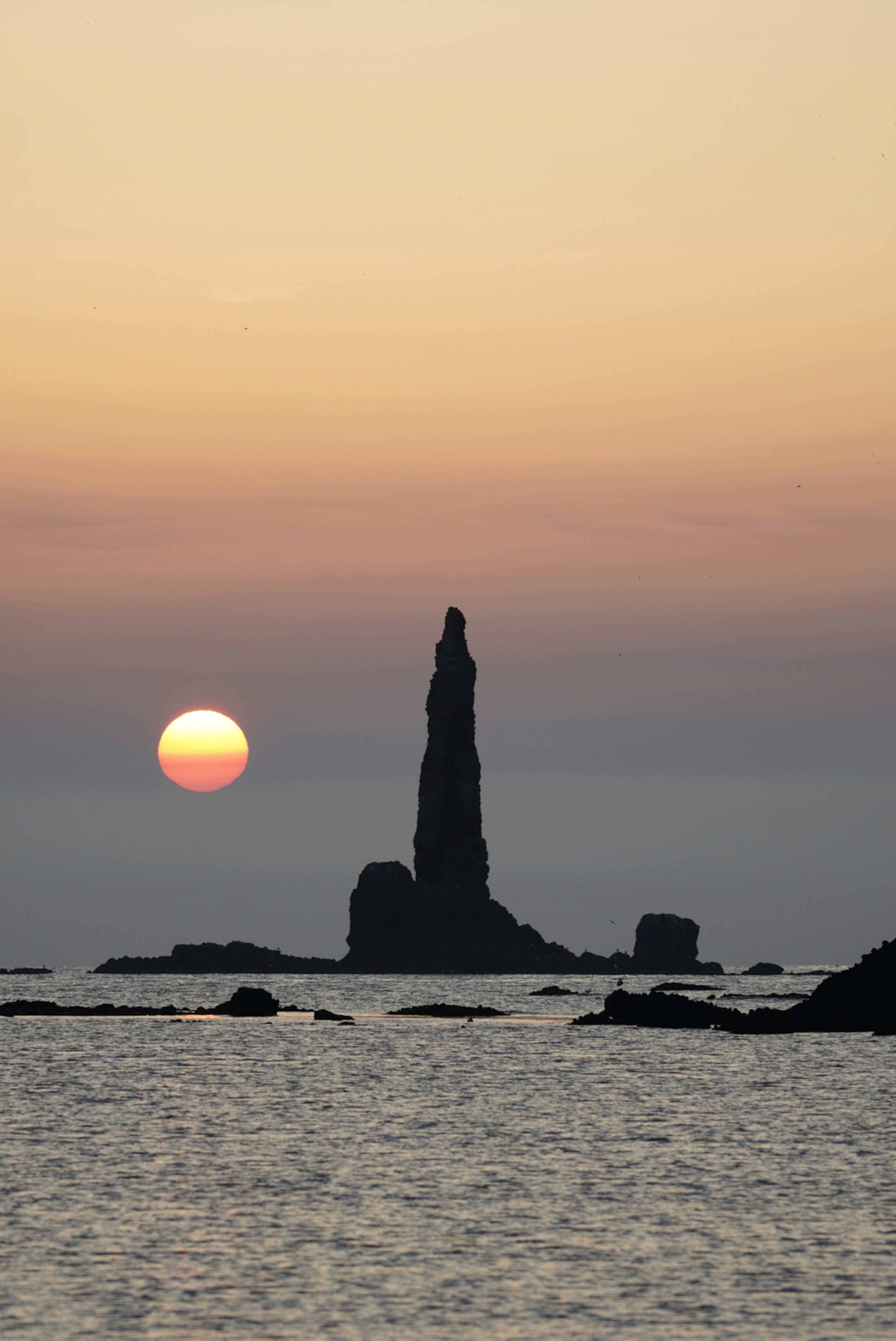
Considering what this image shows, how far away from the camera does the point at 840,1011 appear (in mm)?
132375

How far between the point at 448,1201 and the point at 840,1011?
85701 mm

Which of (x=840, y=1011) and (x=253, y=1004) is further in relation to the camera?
(x=253, y=1004)

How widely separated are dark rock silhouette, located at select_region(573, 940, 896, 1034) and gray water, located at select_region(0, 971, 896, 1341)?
24.1 m

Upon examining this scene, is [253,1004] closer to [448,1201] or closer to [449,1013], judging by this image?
[449,1013]

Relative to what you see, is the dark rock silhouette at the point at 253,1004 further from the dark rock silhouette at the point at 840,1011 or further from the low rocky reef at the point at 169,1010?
the dark rock silhouette at the point at 840,1011

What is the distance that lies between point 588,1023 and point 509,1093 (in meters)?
60.0

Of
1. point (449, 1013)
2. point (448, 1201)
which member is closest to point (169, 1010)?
point (449, 1013)

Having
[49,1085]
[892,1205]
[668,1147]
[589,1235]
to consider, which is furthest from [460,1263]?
[49,1085]

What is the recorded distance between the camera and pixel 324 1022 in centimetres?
15675

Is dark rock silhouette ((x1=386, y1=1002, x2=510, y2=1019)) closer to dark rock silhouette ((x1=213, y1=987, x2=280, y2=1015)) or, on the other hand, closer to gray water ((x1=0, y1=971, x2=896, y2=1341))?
dark rock silhouette ((x1=213, y1=987, x2=280, y2=1015))

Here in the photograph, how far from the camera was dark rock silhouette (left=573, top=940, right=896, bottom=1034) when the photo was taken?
128 meters

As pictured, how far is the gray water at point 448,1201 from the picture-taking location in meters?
36.3

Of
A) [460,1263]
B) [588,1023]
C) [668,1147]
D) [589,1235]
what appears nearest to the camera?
[460,1263]

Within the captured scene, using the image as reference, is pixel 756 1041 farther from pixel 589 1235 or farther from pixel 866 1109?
pixel 589 1235
